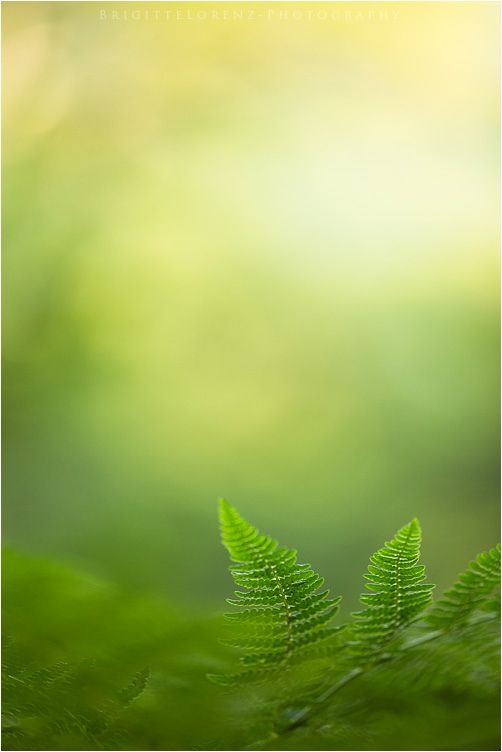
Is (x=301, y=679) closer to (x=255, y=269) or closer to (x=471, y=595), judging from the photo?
(x=471, y=595)

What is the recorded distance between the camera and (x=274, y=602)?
0.39m

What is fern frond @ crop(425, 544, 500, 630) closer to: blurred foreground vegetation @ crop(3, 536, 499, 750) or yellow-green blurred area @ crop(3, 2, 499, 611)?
blurred foreground vegetation @ crop(3, 536, 499, 750)

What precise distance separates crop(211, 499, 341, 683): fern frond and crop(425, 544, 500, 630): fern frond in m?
0.06

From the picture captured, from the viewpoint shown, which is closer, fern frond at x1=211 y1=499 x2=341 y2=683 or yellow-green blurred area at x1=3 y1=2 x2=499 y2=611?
fern frond at x1=211 y1=499 x2=341 y2=683

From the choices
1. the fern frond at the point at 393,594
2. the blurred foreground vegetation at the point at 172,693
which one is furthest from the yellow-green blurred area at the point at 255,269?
the fern frond at the point at 393,594

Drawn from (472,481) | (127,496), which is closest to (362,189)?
(472,481)

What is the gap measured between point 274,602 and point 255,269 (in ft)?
13.6

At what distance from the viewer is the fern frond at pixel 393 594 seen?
1.25 ft

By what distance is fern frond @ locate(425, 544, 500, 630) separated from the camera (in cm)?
38

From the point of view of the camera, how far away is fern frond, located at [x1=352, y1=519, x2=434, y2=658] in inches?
15.0

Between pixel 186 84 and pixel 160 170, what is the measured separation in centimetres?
61

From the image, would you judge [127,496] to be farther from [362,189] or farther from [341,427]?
[362,189]

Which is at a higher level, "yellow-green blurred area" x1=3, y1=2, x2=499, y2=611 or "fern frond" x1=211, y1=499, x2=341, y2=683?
"yellow-green blurred area" x1=3, y1=2, x2=499, y2=611

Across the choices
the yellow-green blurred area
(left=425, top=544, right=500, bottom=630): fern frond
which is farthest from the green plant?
the yellow-green blurred area
